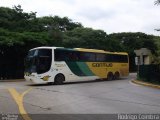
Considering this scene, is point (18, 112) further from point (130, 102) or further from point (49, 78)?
point (49, 78)

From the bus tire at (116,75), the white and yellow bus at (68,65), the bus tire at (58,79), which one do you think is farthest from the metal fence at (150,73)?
the bus tire at (58,79)

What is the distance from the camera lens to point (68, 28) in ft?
238

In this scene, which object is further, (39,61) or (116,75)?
(116,75)

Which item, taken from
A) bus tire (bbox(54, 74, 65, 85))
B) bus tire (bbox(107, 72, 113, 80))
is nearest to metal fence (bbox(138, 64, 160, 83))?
bus tire (bbox(107, 72, 113, 80))

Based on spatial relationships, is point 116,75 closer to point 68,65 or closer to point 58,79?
point 68,65

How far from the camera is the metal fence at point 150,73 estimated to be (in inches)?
1089

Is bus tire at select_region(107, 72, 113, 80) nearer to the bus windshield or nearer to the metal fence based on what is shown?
the metal fence

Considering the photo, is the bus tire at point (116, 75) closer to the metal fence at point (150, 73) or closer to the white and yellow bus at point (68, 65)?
the white and yellow bus at point (68, 65)

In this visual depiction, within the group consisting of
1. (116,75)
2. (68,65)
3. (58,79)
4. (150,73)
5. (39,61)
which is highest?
(39,61)

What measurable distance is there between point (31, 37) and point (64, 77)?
12.2 metres

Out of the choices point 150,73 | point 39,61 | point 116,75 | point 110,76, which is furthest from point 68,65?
point 116,75

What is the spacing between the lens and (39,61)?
27312 millimetres

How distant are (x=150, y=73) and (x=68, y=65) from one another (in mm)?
6753

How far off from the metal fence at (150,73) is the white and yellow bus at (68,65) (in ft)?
15.3
